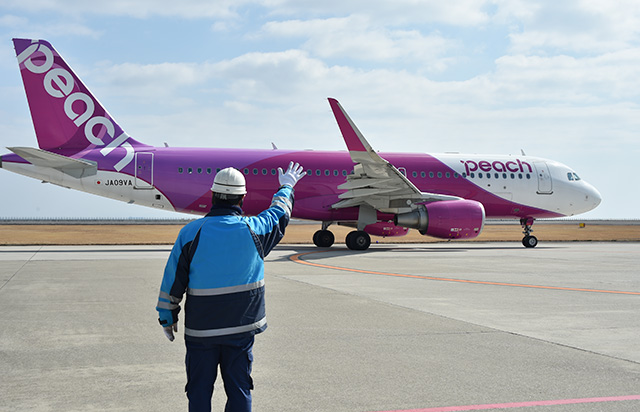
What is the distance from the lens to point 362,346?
6.66 meters

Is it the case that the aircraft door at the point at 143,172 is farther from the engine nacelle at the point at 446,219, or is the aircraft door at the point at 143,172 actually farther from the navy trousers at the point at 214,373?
the navy trousers at the point at 214,373

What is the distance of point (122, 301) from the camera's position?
9.97 m

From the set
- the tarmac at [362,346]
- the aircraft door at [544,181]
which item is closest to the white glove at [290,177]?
the tarmac at [362,346]

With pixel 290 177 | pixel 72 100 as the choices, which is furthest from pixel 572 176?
pixel 290 177

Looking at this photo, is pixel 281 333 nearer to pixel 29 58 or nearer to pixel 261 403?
pixel 261 403

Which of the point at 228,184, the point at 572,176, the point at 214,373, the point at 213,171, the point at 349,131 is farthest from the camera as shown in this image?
the point at 572,176

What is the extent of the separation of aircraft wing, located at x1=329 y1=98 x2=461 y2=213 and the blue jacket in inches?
675

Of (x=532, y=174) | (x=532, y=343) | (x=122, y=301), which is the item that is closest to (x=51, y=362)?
(x=122, y=301)

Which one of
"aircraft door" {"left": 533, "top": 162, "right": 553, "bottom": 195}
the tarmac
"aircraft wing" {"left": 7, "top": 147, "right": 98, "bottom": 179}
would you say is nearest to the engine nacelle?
"aircraft door" {"left": 533, "top": 162, "right": 553, "bottom": 195}

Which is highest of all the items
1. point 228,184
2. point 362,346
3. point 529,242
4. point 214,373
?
point 228,184

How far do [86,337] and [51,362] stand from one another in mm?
1213

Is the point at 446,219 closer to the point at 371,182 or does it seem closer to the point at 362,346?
the point at 371,182

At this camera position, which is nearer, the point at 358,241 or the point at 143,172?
the point at 143,172

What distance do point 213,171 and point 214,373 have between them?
2030 cm
